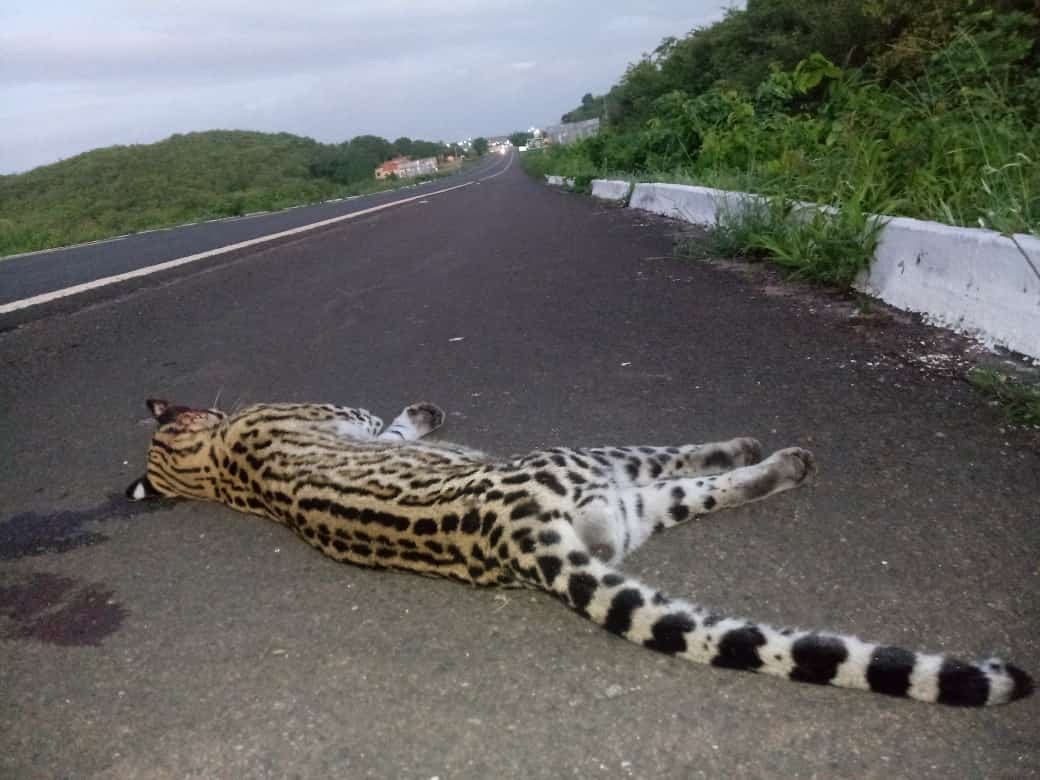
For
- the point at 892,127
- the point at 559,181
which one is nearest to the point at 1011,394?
the point at 892,127

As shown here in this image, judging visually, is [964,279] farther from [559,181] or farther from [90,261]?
[559,181]

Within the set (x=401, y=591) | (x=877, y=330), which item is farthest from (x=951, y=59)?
(x=401, y=591)

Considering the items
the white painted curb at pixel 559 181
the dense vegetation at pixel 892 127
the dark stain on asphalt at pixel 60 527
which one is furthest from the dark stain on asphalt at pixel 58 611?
the white painted curb at pixel 559 181

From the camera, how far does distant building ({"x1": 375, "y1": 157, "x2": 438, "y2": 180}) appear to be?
10750cm

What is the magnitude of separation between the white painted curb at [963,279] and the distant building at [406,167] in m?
97.8

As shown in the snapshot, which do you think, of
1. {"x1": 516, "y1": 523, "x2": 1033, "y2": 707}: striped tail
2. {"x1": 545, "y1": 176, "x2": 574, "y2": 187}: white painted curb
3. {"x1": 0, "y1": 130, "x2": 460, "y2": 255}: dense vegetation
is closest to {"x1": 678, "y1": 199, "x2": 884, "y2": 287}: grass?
{"x1": 516, "y1": 523, "x2": 1033, "y2": 707}: striped tail

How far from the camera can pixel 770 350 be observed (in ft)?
17.7

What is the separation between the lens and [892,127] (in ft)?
24.2

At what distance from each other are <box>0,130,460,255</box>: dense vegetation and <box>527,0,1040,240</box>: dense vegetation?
794 inches

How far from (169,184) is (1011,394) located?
2641 inches

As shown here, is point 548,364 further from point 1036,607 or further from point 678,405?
point 1036,607

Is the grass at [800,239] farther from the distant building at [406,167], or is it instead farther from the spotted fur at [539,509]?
the distant building at [406,167]

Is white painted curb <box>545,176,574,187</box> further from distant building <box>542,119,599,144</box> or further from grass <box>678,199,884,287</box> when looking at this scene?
grass <box>678,199,884,287</box>

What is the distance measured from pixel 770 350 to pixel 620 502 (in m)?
2.42
